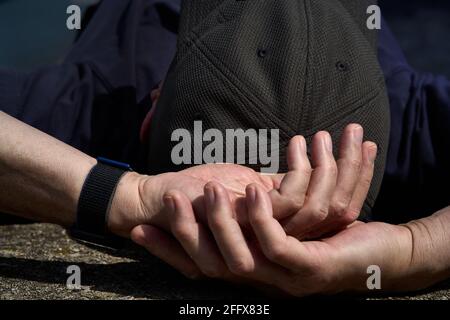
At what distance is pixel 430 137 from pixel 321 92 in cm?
39

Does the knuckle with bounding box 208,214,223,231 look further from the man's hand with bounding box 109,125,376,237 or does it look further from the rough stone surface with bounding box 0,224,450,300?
the rough stone surface with bounding box 0,224,450,300

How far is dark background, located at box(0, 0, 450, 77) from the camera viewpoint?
282 cm

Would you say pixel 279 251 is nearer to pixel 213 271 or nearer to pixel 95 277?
pixel 213 271

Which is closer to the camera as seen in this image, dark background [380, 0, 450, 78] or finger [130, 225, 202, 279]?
finger [130, 225, 202, 279]

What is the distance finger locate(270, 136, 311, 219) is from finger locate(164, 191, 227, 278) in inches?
4.1

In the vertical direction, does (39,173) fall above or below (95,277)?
above

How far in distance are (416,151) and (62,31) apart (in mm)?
1804

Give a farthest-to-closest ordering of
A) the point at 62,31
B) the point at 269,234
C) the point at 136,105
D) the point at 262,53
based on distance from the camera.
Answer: the point at 62,31, the point at 136,105, the point at 262,53, the point at 269,234

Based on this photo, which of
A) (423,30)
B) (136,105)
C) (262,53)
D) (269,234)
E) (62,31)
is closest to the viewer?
(269,234)

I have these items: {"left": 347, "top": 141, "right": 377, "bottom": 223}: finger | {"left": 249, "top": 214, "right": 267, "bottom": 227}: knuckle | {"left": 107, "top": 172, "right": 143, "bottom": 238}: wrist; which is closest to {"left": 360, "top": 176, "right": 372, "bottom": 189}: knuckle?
{"left": 347, "top": 141, "right": 377, "bottom": 223}: finger

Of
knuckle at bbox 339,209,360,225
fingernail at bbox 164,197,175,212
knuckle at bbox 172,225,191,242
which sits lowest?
knuckle at bbox 172,225,191,242

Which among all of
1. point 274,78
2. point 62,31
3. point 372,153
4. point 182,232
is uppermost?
point 62,31

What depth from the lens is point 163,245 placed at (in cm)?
112

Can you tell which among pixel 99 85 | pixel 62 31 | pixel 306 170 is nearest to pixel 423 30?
pixel 62 31
